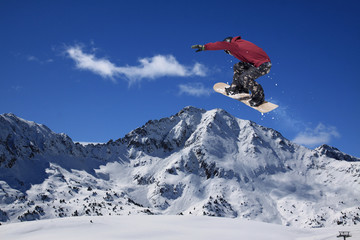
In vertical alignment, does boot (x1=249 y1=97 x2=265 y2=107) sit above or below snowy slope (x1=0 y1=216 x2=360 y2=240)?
above

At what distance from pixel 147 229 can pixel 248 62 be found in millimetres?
11607

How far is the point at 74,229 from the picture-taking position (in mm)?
20719

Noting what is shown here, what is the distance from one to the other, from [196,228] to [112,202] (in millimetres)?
134071

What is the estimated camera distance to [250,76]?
15477mm

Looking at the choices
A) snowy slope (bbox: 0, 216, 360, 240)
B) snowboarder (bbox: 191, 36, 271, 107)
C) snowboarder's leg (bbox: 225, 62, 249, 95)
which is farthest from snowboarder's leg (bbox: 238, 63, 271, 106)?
snowy slope (bbox: 0, 216, 360, 240)

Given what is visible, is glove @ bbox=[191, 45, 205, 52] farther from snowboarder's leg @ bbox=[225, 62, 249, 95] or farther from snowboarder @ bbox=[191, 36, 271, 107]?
snowboarder's leg @ bbox=[225, 62, 249, 95]

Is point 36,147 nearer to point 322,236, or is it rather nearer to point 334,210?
point 334,210

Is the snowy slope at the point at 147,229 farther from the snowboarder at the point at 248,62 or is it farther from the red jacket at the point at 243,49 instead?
the red jacket at the point at 243,49

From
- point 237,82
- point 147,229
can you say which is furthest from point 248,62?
point 147,229

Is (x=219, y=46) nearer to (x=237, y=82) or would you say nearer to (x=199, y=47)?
(x=199, y=47)

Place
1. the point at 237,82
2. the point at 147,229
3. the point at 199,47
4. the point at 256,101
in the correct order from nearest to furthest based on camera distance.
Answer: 1. the point at 199,47
2. the point at 256,101
3. the point at 237,82
4. the point at 147,229

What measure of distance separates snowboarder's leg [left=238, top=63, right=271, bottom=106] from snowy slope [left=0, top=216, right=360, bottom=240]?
27.0 ft

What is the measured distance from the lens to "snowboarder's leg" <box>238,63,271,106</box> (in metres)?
15.1

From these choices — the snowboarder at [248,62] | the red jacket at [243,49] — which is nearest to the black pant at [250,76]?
the snowboarder at [248,62]
